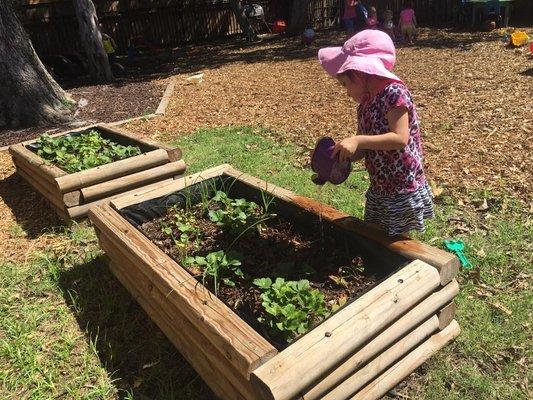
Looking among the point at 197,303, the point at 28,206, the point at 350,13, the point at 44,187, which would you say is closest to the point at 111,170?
the point at 44,187

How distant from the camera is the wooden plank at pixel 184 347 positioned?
2402 millimetres

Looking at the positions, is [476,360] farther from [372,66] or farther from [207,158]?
[207,158]

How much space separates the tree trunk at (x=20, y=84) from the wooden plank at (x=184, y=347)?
5.90m

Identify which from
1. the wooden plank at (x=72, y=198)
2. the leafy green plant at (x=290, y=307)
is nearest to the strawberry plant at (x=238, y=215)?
the leafy green plant at (x=290, y=307)

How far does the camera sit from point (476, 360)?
2705mm

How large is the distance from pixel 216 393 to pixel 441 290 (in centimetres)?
131

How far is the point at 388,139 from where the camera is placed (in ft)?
7.94

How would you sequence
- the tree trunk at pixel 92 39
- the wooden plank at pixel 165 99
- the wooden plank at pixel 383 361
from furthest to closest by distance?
1. the tree trunk at pixel 92 39
2. the wooden plank at pixel 165 99
3. the wooden plank at pixel 383 361

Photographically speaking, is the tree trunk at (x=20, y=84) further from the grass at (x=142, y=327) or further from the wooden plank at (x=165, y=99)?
the grass at (x=142, y=327)

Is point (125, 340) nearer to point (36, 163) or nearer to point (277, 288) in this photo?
point (277, 288)

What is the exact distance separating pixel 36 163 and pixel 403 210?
3823mm

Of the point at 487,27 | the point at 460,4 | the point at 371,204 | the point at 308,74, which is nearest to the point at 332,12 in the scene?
the point at 460,4

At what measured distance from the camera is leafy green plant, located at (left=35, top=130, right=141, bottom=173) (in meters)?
4.90

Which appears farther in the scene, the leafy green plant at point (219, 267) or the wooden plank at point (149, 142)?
the wooden plank at point (149, 142)
